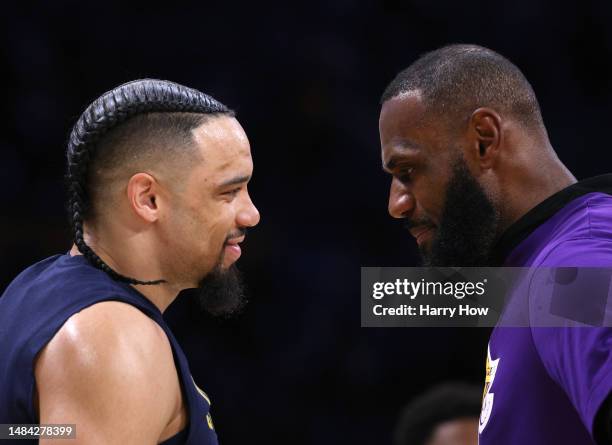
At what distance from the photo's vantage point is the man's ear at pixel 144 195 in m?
2.00

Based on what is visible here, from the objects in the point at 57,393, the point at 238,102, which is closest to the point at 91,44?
the point at 238,102

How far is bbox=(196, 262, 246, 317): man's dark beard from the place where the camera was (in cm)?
216

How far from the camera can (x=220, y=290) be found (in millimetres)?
2176

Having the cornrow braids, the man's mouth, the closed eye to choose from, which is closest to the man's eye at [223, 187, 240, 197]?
the closed eye

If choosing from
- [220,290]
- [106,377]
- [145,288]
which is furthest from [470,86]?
[106,377]

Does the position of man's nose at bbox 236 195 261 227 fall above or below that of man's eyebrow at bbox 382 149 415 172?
below

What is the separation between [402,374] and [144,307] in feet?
10.3

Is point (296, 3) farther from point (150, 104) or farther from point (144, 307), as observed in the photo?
point (144, 307)

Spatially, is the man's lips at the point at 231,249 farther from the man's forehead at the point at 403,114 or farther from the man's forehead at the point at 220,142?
the man's forehead at the point at 403,114

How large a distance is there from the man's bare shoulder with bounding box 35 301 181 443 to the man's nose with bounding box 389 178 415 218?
0.70m

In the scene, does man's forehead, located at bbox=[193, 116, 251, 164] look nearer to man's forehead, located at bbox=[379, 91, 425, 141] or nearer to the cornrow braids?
the cornrow braids

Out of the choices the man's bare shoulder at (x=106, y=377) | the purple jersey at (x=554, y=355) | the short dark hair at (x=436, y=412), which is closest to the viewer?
the purple jersey at (x=554, y=355)

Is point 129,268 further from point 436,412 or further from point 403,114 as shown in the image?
point 436,412

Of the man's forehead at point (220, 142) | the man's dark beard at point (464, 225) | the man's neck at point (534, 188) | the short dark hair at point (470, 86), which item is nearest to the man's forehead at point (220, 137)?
the man's forehead at point (220, 142)
